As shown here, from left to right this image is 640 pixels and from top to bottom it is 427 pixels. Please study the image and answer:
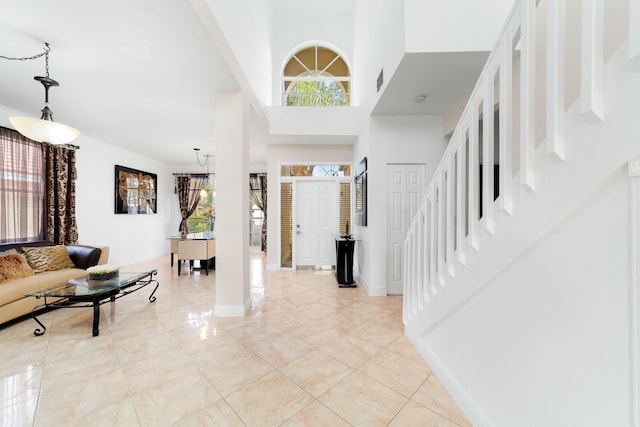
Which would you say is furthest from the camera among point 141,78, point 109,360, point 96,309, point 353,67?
point 353,67

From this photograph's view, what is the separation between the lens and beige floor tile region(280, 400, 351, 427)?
1.46 metres

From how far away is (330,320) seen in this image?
284 cm

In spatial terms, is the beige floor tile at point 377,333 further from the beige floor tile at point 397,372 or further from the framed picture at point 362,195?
the framed picture at point 362,195

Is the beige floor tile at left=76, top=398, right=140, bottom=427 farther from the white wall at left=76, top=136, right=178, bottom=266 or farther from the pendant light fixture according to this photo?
the white wall at left=76, top=136, right=178, bottom=266

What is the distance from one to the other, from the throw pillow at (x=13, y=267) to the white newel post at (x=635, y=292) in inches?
194

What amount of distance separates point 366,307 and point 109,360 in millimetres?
2625

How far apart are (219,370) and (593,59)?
2703mm

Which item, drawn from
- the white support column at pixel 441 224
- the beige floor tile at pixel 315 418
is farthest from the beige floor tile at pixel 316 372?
the white support column at pixel 441 224

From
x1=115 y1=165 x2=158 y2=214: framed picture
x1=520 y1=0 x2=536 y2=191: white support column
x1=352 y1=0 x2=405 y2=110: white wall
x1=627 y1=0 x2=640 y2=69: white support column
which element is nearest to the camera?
x1=627 y1=0 x2=640 y2=69: white support column

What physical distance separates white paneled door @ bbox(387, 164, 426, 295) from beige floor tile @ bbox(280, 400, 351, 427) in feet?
7.91

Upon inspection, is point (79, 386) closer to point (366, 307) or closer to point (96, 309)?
point (96, 309)

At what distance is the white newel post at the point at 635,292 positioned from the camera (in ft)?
2.52

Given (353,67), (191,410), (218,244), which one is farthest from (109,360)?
(353,67)

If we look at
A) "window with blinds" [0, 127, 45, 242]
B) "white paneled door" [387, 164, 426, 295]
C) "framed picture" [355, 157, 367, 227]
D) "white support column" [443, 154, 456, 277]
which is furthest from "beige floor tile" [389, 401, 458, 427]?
"window with blinds" [0, 127, 45, 242]
